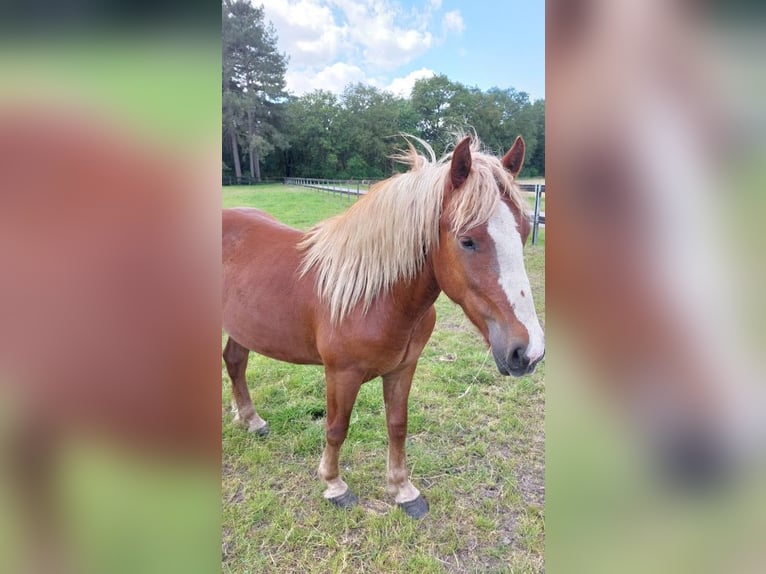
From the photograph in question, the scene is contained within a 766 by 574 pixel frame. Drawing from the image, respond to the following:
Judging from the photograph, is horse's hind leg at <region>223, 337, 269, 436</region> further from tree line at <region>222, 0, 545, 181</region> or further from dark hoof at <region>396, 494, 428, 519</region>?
tree line at <region>222, 0, 545, 181</region>

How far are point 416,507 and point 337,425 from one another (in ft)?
1.43

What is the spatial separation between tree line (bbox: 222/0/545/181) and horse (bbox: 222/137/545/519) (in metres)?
0.06

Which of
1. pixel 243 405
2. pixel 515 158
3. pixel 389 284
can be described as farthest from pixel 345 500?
pixel 515 158

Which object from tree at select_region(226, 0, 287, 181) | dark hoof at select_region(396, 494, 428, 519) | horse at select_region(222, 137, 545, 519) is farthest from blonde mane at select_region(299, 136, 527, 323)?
dark hoof at select_region(396, 494, 428, 519)

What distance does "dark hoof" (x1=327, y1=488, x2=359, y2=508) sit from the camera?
1.46 metres

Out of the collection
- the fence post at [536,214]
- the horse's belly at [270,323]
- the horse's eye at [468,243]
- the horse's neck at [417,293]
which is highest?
the fence post at [536,214]

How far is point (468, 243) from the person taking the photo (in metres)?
1.02
